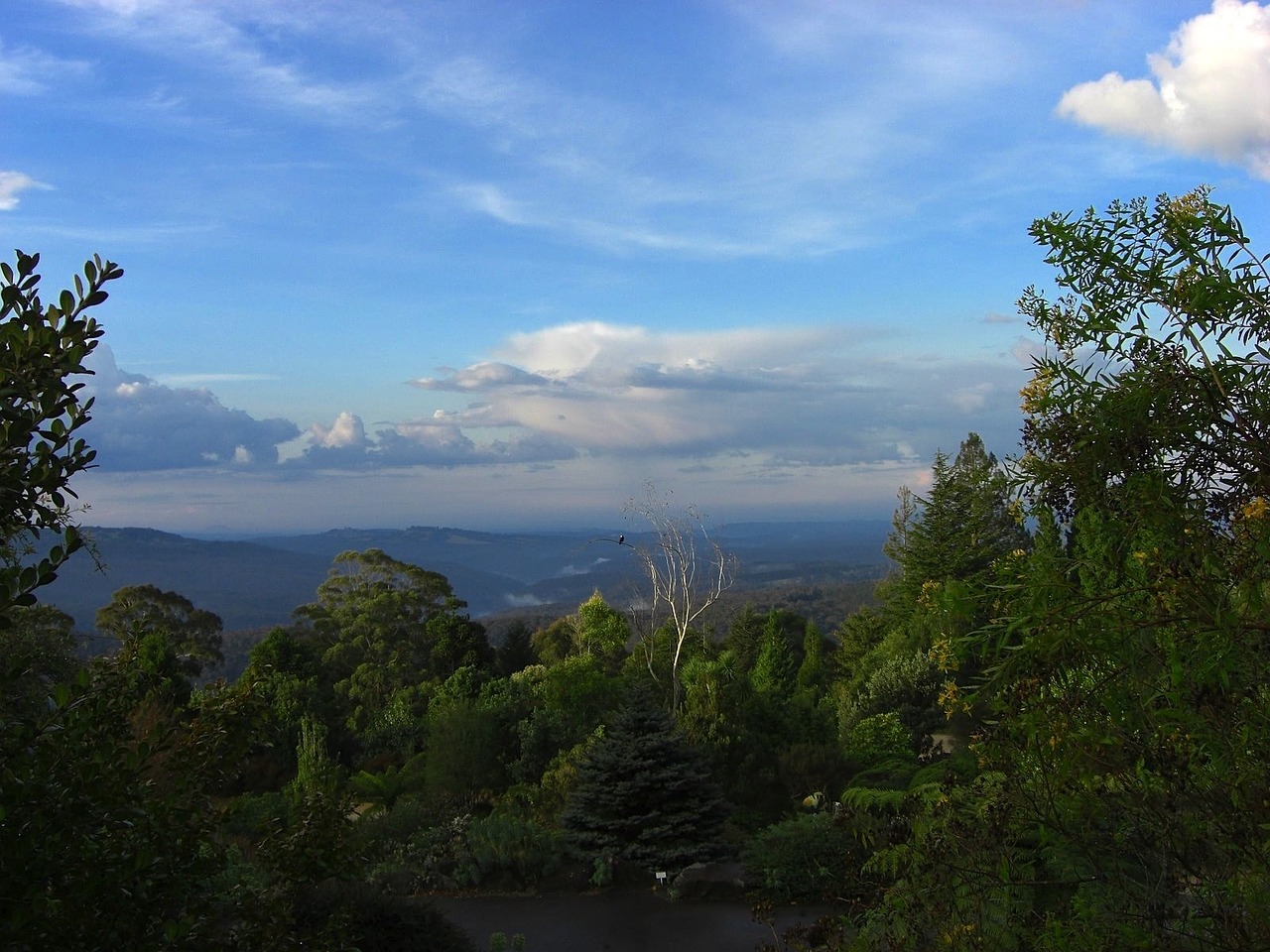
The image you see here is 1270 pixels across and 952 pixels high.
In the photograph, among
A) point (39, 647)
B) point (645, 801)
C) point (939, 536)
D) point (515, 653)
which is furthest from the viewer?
point (939, 536)

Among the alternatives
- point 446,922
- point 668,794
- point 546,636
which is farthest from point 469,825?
point 546,636

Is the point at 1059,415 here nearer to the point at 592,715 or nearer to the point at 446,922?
the point at 446,922

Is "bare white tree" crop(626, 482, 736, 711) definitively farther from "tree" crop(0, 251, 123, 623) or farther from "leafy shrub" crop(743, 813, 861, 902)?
"tree" crop(0, 251, 123, 623)

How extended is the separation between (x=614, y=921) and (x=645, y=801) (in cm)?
206

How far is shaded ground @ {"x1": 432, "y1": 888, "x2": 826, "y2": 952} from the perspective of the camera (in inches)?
359

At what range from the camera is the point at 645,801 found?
11.9 meters

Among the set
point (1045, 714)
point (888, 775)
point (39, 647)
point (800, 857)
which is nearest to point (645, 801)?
point (800, 857)

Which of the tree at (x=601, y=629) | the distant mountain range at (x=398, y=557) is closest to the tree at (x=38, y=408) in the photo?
the tree at (x=601, y=629)

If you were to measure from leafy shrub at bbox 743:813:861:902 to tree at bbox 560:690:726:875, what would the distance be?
911 mm

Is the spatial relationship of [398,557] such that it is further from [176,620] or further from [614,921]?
[614,921]

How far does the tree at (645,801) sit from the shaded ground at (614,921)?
1.95ft

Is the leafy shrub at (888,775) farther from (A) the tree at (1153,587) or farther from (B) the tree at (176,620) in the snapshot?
(B) the tree at (176,620)

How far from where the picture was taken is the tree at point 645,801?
Answer: 1140cm

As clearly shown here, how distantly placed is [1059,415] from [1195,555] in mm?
574
